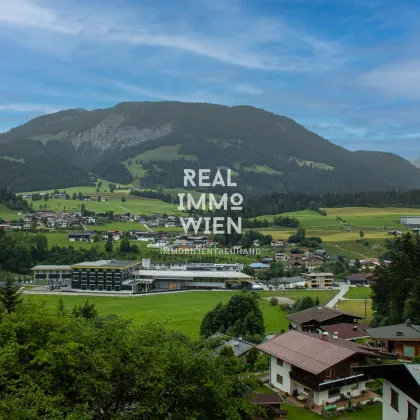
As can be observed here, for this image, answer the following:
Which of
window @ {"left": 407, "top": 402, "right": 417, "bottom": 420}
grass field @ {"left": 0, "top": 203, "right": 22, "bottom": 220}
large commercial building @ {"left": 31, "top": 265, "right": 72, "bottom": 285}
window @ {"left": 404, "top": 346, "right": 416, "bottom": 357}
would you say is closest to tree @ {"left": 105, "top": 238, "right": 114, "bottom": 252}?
large commercial building @ {"left": 31, "top": 265, "right": 72, "bottom": 285}

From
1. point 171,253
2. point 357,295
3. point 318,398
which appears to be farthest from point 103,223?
point 318,398

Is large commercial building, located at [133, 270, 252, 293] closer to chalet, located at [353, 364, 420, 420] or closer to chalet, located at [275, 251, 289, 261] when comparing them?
chalet, located at [275, 251, 289, 261]

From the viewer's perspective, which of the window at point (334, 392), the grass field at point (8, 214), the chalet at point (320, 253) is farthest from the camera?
the grass field at point (8, 214)

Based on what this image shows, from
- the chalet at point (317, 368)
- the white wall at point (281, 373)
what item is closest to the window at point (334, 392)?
the chalet at point (317, 368)

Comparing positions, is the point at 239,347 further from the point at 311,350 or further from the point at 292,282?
the point at 292,282

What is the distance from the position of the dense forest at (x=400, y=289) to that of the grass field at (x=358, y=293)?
12800mm

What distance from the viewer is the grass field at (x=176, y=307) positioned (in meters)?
36.3

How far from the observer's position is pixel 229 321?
105ft

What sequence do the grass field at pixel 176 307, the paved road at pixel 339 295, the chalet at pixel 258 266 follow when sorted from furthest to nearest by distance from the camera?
the chalet at pixel 258 266 < the paved road at pixel 339 295 < the grass field at pixel 176 307

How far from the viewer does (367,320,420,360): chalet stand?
75.3 feet

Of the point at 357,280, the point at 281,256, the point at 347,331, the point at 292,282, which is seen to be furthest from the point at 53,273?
the point at 347,331

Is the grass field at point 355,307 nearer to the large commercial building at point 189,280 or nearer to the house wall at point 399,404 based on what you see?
the large commercial building at point 189,280

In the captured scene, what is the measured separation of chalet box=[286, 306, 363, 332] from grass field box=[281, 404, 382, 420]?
10978 millimetres

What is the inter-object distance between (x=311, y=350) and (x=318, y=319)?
10509mm
